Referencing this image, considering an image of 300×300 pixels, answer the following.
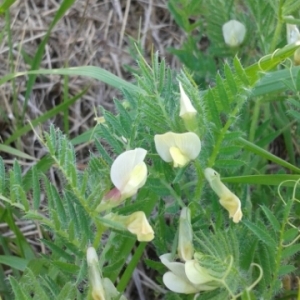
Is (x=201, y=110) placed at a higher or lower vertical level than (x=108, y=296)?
higher

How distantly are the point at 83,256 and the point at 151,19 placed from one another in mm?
1019

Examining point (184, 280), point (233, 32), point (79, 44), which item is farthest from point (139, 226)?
point (79, 44)

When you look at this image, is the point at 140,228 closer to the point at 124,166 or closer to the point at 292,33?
the point at 124,166

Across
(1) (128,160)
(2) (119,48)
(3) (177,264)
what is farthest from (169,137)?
(2) (119,48)

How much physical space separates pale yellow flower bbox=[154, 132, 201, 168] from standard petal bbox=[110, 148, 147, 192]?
0.08 ft

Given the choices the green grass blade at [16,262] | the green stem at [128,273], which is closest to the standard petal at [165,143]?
the green stem at [128,273]

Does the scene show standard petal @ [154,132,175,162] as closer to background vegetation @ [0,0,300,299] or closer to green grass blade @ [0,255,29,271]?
background vegetation @ [0,0,300,299]

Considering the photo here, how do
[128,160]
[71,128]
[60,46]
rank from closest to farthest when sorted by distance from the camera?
[128,160]
[71,128]
[60,46]

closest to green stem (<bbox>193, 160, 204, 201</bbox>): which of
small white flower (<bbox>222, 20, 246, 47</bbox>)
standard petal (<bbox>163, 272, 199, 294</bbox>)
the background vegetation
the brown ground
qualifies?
the background vegetation

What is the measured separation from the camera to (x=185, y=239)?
0.72 meters

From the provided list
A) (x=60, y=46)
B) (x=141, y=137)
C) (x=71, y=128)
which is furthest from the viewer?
(x=60, y=46)

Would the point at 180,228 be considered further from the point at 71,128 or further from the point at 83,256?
the point at 71,128

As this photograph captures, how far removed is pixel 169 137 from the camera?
69 centimetres

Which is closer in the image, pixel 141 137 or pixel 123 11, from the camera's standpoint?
pixel 141 137
